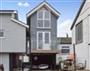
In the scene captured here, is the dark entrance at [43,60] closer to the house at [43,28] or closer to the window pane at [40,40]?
the house at [43,28]

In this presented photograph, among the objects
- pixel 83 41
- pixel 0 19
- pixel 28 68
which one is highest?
pixel 0 19

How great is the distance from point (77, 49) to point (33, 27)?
932 cm

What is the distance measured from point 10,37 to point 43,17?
33.8ft

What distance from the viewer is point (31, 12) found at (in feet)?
173

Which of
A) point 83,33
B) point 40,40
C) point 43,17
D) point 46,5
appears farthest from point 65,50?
point 83,33

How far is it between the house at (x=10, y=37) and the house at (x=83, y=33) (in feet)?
22.6

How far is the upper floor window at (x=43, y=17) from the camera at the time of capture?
5253cm

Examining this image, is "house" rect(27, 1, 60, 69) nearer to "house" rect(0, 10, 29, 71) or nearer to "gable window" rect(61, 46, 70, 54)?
"house" rect(0, 10, 29, 71)

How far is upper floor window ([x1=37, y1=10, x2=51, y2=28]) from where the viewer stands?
172 feet

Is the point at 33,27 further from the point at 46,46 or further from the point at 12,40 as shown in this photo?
the point at 12,40

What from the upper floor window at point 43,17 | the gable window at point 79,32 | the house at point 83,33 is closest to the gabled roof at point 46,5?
the upper floor window at point 43,17

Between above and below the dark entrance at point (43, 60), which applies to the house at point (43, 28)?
above

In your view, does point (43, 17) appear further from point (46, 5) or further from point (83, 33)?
point (83, 33)

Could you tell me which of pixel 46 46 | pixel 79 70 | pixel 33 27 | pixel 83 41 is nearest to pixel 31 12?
pixel 33 27
